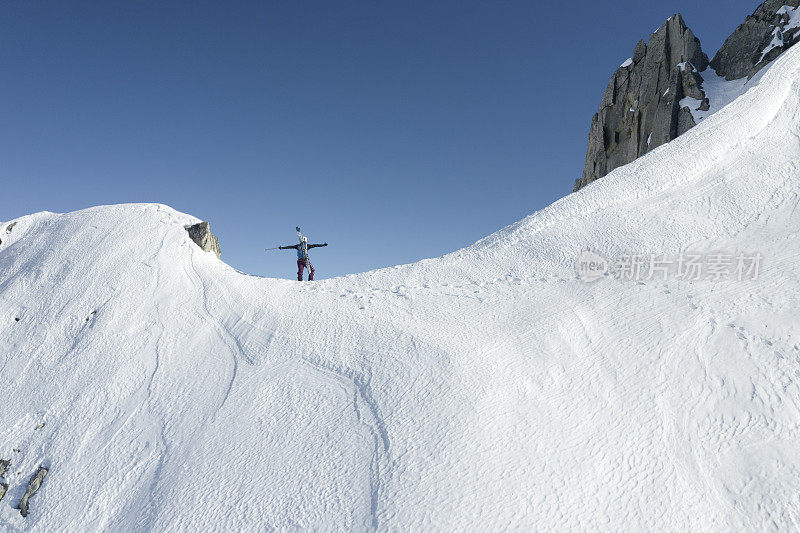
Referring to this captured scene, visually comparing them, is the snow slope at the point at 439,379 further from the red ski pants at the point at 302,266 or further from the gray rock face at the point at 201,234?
the red ski pants at the point at 302,266

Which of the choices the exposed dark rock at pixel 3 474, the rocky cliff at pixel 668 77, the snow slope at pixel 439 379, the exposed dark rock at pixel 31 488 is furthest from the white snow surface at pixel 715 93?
the exposed dark rock at pixel 3 474

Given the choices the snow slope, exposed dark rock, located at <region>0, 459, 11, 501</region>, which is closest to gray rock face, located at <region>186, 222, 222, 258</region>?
the snow slope

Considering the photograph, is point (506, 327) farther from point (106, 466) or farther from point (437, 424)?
point (106, 466)

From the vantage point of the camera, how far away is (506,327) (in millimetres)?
5742

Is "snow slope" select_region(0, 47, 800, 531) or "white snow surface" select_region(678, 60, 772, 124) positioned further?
"white snow surface" select_region(678, 60, 772, 124)

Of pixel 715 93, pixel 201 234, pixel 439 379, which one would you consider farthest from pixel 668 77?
pixel 439 379

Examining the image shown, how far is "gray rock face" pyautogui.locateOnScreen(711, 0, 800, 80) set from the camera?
89.4ft

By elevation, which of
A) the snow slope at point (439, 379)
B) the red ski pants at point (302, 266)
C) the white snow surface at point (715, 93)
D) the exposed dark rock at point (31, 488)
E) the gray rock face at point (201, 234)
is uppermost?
the white snow surface at point (715, 93)

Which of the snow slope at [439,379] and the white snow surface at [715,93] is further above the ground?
the white snow surface at [715,93]

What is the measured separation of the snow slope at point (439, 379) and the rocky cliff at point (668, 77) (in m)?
28.1

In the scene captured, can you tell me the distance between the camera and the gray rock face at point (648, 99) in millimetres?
30469

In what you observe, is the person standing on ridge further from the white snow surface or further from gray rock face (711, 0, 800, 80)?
gray rock face (711, 0, 800, 80)

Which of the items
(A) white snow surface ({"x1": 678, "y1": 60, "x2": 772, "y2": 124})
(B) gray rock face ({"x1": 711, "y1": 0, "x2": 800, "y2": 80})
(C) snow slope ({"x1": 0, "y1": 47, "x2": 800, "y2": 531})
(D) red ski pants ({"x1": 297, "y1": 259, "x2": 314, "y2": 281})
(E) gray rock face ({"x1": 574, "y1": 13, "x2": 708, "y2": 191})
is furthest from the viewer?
(E) gray rock face ({"x1": 574, "y1": 13, "x2": 708, "y2": 191})

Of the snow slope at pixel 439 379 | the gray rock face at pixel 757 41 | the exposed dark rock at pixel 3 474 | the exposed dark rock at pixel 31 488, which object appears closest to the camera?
the snow slope at pixel 439 379
